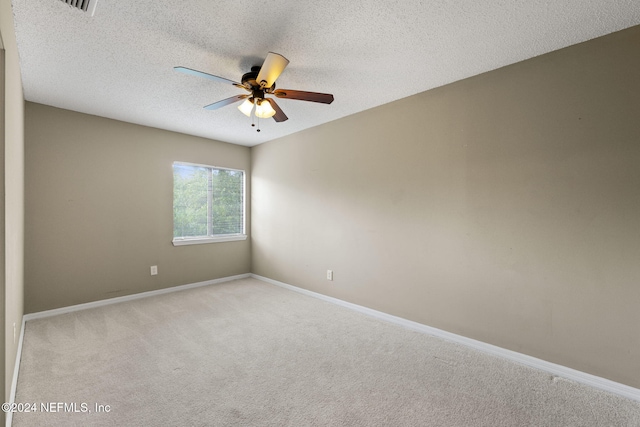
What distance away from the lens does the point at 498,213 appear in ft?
7.88

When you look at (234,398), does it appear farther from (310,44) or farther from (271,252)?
(271,252)

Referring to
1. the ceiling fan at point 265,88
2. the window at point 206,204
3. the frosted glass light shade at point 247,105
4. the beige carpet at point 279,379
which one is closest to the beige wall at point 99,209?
the window at point 206,204

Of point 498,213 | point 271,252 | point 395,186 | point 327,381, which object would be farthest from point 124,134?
point 498,213

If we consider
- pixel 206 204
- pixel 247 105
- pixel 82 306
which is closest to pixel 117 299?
pixel 82 306

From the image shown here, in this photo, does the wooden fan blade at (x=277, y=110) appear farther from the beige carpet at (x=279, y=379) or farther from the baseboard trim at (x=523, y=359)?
the baseboard trim at (x=523, y=359)

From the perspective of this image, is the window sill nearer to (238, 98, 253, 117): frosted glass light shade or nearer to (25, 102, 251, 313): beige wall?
(25, 102, 251, 313): beige wall

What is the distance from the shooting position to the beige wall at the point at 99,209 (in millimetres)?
3145

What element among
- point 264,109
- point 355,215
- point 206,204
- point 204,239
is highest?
point 264,109

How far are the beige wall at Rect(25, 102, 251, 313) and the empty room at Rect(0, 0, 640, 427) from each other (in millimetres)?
25

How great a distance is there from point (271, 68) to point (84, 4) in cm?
109

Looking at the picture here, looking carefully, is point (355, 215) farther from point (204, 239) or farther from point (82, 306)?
point (82, 306)

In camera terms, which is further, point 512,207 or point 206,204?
point 206,204

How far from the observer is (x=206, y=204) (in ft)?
15.2

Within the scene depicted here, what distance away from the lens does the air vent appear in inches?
62.5
